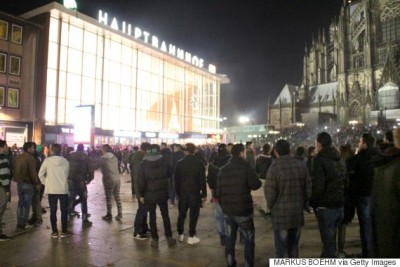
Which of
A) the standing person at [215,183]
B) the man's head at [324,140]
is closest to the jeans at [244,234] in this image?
the standing person at [215,183]

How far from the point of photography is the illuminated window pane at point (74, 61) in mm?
31672

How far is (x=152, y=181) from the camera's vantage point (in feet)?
22.0

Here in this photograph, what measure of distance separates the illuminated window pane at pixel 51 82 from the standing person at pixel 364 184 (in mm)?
29261

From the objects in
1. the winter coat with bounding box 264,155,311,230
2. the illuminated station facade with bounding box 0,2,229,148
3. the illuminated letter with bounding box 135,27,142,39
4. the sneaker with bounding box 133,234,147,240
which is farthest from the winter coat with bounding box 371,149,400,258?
the illuminated letter with bounding box 135,27,142,39

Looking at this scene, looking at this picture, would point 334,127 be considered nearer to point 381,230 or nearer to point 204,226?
point 204,226

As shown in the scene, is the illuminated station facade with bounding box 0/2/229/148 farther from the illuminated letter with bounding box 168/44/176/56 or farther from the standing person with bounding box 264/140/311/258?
the standing person with bounding box 264/140/311/258

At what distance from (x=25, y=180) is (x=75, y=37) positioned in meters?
27.6

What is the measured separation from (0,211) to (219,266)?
193 inches

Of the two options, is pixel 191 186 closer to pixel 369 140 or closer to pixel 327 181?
pixel 327 181

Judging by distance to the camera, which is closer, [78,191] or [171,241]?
[171,241]

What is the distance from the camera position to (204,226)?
8.48 metres

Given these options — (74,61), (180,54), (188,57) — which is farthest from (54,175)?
(188,57)

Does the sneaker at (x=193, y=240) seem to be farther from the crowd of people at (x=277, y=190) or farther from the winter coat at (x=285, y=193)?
the winter coat at (x=285, y=193)

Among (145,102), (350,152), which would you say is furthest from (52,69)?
(350,152)
